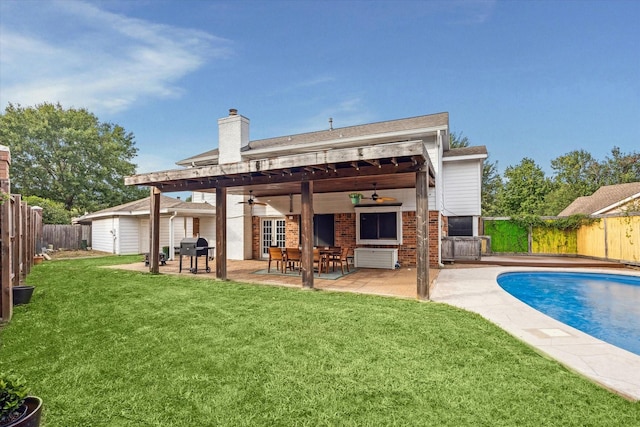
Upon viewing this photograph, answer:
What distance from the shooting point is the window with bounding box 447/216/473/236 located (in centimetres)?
1402

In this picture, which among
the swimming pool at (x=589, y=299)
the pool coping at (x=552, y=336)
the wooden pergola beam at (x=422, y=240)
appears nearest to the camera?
the pool coping at (x=552, y=336)

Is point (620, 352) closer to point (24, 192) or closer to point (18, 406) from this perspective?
point (18, 406)

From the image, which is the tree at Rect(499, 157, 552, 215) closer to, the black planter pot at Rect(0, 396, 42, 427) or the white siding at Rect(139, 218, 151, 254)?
the white siding at Rect(139, 218, 151, 254)

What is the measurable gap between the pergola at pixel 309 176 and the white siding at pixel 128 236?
965cm

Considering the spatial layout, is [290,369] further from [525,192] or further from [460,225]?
[525,192]

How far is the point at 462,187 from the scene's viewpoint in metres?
13.9

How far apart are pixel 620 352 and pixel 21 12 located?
17.3 meters

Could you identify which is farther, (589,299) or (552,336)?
(589,299)

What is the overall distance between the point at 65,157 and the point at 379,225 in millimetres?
31873

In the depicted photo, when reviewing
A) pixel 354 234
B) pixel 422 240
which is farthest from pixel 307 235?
pixel 354 234

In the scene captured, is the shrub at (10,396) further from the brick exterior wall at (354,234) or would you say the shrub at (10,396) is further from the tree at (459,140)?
the tree at (459,140)

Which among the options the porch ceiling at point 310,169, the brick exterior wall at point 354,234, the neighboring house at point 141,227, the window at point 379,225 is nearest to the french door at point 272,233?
the brick exterior wall at point 354,234

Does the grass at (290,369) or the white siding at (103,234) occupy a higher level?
the white siding at (103,234)

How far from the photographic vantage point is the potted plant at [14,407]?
207cm
